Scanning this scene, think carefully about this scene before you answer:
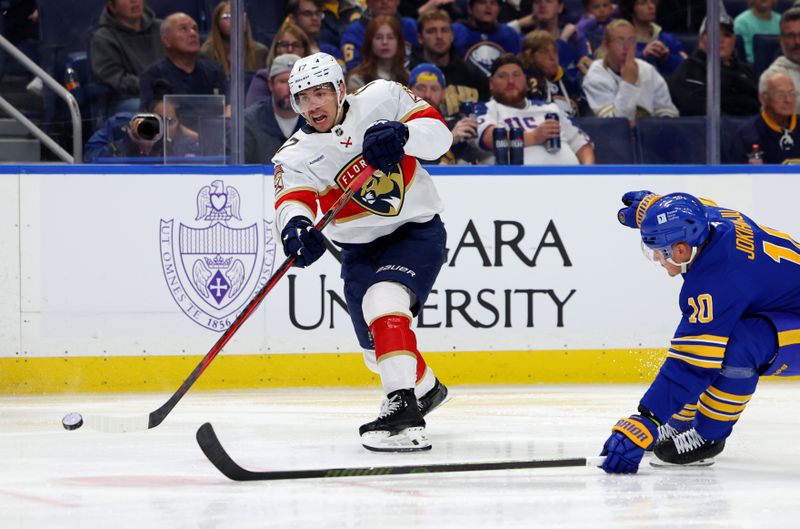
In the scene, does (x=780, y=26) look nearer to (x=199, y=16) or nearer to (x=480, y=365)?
(x=480, y=365)

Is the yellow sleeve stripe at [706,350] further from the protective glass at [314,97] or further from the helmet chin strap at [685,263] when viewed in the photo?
the protective glass at [314,97]

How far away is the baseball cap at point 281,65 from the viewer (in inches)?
212

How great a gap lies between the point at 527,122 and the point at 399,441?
2225 millimetres

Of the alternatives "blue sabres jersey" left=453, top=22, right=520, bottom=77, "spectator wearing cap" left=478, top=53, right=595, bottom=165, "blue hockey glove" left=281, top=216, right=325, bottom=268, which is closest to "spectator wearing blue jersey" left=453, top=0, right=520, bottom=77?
"blue sabres jersey" left=453, top=22, right=520, bottom=77

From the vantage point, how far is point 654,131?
5.64 metres

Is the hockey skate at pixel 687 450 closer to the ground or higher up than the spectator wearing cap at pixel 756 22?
closer to the ground

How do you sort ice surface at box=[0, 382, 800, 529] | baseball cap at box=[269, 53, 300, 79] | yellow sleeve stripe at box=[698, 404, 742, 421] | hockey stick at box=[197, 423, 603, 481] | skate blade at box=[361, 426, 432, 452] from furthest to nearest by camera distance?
baseball cap at box=[269, 53, 300, 79]
skate blade at box=[361, 426, 432, 452]
yellow sleeve stripe at box=[698, 404, 742, 421]
hockey stick at box=[197, 423, 603, 481]
ice surface at box=[0, 382, 800, 529]

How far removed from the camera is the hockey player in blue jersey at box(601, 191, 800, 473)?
10.4 feet

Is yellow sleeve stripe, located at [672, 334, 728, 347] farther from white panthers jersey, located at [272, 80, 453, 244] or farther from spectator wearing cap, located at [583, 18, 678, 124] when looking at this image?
spectator wearing cap, located at [583, 18, 678, 124]

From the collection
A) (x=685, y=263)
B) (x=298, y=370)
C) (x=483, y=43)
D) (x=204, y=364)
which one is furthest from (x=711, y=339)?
(x=483, y=43)

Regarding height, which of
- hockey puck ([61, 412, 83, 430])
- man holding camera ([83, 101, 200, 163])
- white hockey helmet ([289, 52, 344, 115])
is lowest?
hockey puck ([61, 412, 83, 430])

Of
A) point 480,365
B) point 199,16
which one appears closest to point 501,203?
point 480,365

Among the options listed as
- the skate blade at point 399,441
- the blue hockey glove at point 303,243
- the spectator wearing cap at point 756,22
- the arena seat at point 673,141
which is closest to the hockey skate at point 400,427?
the skate blade at point 399,441

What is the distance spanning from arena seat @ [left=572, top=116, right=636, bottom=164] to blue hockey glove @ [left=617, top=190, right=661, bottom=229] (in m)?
2.05
